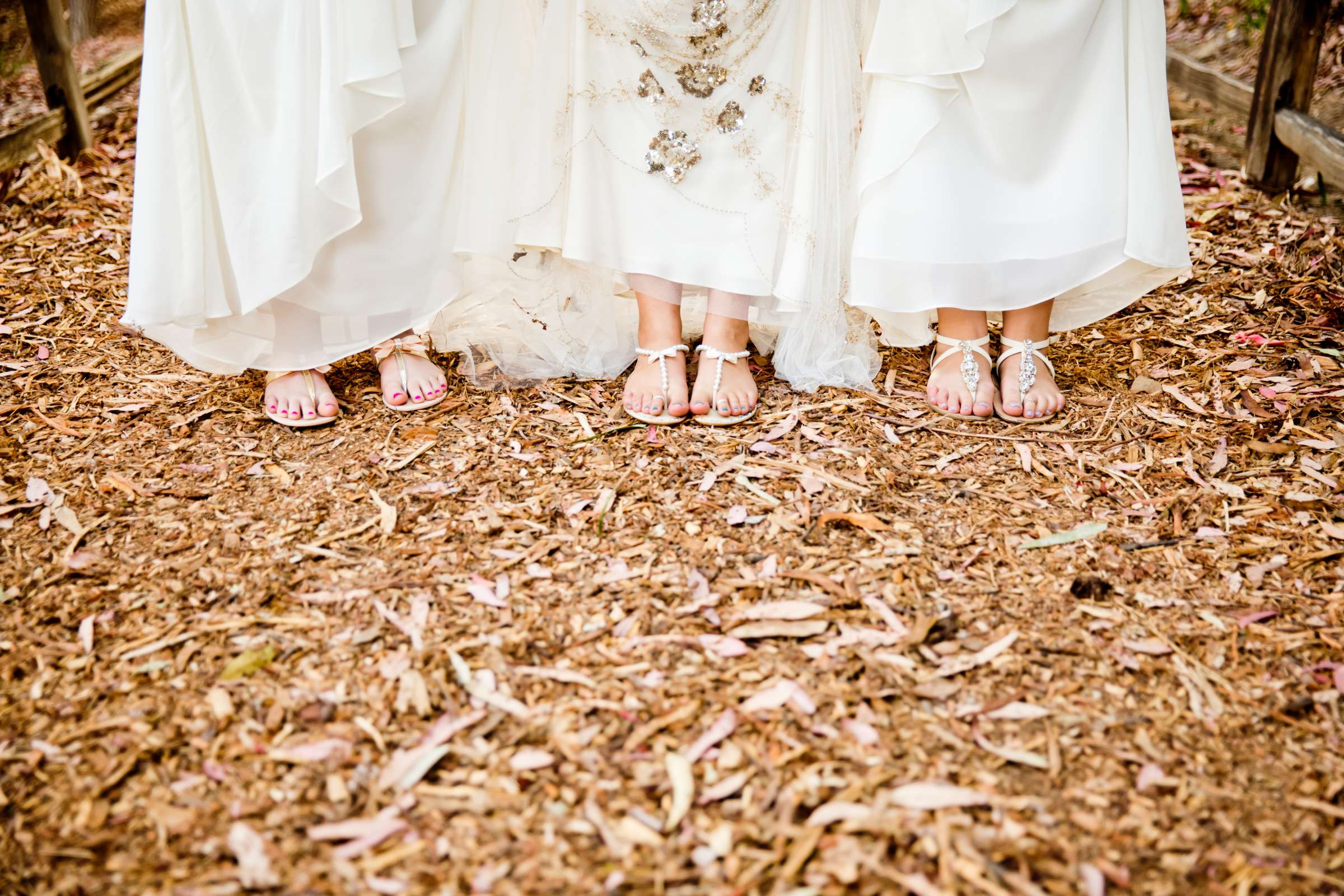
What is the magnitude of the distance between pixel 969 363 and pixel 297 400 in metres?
1.50

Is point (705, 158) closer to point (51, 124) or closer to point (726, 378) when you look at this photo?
point (726, 378)

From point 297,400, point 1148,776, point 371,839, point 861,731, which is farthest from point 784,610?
point 297,400

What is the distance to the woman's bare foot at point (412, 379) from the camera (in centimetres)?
222

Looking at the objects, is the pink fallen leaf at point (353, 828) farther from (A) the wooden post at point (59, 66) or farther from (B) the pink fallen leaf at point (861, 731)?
(A) the wooden post at point (59, 66)

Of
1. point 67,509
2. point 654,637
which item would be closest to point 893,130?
point 654,637

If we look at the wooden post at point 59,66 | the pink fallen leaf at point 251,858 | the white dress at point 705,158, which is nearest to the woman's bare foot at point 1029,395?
the white dress at point 705,158

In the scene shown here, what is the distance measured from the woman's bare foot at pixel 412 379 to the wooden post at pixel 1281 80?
9.84 feet

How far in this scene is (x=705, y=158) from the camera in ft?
6.84

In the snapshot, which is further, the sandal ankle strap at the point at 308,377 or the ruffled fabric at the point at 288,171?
the sandal ankle strap at the point at 308,377

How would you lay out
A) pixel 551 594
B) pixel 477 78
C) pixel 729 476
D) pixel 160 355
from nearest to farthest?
pixel 551 594 → pixel 729 476 → pixel 477 78 → pixel 160 355

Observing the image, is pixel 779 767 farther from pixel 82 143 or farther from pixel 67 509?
pixel 82 143

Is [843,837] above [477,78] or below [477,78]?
below

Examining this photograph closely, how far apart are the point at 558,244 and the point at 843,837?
1.46 m

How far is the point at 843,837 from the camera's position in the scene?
1.18 m
